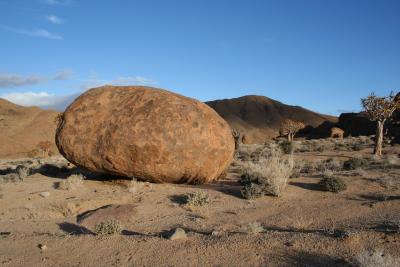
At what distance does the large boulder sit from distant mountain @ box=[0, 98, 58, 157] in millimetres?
29359

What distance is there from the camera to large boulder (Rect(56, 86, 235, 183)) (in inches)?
448

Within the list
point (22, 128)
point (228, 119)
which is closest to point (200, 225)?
point (22, 128)

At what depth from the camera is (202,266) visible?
18.8ft

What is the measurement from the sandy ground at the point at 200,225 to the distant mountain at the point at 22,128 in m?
30.9

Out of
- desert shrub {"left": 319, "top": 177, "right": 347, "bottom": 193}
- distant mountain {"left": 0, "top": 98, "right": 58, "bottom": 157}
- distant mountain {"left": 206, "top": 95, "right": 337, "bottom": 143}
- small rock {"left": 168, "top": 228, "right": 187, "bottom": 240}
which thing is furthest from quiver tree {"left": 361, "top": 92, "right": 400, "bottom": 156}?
distant mountain {"left": 206, "top": 95, "right": 337, "bottom": 143}

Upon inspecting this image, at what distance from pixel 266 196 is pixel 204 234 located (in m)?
3.22

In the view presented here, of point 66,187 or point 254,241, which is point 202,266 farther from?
point 66,187

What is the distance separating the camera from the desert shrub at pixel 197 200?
375 inches

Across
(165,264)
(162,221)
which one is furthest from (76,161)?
(165,264)

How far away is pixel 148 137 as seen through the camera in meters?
11.3

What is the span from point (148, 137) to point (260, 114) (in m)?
65.8

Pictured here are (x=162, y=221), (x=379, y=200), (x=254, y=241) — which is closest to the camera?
(x=254, y=241)

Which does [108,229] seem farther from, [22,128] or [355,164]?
[22,128]

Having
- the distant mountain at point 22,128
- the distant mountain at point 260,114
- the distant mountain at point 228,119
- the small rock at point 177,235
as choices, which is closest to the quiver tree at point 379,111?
the small rock at point 177,235
